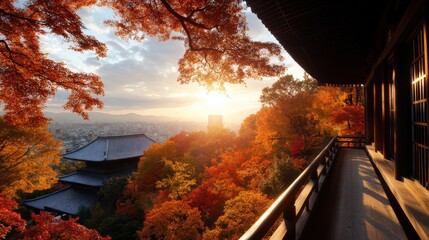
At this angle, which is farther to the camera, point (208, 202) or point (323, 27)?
point (208, 202)

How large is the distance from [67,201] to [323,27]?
28819 millimetres

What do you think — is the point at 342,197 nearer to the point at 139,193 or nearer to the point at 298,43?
the point at 298,43

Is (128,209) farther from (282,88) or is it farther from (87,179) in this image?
(282,88)

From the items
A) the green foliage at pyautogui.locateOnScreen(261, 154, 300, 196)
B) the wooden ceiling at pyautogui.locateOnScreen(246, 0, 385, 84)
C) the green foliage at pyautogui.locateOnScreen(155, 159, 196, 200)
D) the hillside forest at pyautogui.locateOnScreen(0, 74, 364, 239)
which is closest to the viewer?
the wooden ceiling at pyautogui.locateOnScreen(246, 0, 385, 84)

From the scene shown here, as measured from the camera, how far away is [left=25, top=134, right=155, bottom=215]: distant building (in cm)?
2411

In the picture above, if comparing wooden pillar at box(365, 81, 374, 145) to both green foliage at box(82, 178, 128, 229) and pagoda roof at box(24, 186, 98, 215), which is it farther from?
pagoda roof at box(24, 186, 98, 215)

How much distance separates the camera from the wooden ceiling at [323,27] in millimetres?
3402

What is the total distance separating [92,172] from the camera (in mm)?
27453

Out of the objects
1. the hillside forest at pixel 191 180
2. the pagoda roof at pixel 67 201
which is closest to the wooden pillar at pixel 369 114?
the hillside forest at pixel 191 180

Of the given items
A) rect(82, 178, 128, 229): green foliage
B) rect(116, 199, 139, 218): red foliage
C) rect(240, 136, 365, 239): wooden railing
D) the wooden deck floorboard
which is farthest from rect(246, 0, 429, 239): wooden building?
rect(82, 178, 128, 229): green foliage

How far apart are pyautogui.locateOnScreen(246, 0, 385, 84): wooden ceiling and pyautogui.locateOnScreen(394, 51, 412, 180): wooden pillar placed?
97 centimetres

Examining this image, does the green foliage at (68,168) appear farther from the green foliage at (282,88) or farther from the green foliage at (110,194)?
the green foliage at (282,88)

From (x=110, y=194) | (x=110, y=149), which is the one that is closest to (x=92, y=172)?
(x=110, y=149)

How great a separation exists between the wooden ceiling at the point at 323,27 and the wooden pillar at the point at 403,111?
0.97 metres
